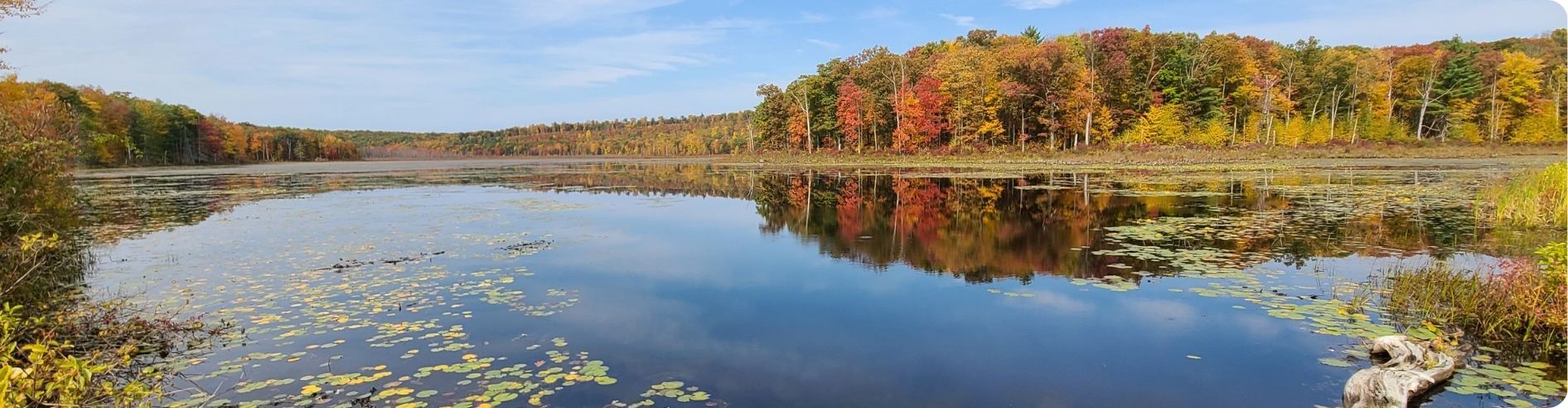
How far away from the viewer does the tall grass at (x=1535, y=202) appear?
11.4 m

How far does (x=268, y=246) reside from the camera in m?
12.5

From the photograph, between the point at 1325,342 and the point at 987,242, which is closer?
the point at 1325,342

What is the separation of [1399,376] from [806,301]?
5.11 m

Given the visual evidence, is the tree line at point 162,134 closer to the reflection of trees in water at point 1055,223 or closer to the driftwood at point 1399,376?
the reflection of trees in water at point 1055,223

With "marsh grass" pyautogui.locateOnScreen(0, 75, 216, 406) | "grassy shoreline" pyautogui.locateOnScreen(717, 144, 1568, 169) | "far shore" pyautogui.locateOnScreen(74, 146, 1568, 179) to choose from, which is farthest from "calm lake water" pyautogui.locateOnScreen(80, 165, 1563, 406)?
"grassy shoreline" pyautogui.locateOnScreen(717, 144, 1568, 169)

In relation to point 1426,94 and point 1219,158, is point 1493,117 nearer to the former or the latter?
point 1426,94

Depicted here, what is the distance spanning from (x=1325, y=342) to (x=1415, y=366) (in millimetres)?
1035

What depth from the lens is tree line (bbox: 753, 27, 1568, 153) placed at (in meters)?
51.1

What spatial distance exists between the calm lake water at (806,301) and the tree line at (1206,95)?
1384 inches

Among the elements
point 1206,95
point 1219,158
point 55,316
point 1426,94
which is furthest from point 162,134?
point 1426,94

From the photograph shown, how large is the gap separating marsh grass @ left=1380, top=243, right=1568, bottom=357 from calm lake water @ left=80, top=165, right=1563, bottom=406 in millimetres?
370

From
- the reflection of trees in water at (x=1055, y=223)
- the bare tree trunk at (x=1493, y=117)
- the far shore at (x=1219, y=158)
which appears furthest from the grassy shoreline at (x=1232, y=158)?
the reflection of trees in water at (x=1055, y=223)

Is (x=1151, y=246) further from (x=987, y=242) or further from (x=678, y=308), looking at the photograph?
(x=678, y=308)

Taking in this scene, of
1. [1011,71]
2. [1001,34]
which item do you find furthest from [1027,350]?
[1001,34]
